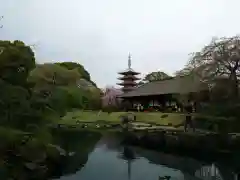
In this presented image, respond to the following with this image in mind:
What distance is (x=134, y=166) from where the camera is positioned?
1045 cm

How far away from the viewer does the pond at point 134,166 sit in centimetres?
898

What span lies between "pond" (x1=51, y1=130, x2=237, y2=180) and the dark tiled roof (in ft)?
17.7

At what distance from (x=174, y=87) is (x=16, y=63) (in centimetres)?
2273

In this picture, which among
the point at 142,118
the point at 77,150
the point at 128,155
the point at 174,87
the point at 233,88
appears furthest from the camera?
the point at 174,87

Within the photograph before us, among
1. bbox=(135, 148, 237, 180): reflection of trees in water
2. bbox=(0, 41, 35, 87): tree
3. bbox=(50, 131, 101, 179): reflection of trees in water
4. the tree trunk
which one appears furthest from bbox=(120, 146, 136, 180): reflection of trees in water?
the tree trunk

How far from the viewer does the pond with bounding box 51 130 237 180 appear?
8.98m

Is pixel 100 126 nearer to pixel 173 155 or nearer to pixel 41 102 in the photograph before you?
pixel 173 155

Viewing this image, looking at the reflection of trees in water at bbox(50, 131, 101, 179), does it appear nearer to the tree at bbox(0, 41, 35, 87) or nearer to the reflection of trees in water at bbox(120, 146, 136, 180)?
the reflection of trees in water at bbox(120, 146, 136, 180)

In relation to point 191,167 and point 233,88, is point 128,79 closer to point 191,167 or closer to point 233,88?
point 233,88

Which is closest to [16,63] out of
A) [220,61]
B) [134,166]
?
[134,166]

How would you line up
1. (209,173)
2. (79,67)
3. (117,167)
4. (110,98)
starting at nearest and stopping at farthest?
(209,173) → (117,167) → (110,98) → (79,67)

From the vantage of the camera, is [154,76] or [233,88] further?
[154,76]

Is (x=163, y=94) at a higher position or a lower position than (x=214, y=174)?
higher

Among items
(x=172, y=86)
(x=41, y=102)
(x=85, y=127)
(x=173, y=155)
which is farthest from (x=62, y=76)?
(x=41, y=102)
